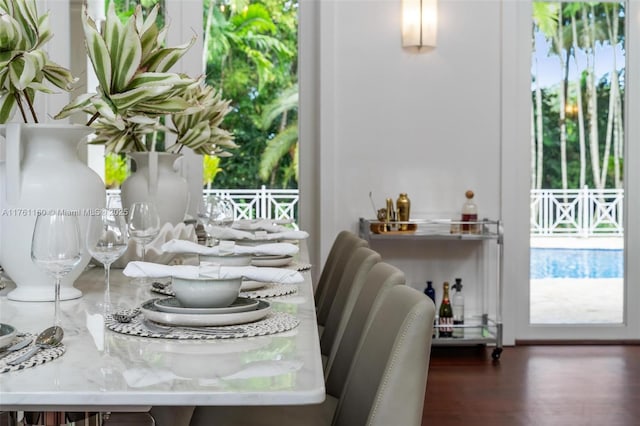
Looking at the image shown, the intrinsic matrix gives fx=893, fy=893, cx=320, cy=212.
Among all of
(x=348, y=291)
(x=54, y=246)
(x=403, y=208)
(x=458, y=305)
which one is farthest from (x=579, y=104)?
(x=54, y=246)

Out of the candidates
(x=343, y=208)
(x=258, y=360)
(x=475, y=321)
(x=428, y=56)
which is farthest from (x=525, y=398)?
(x=258, y=360)

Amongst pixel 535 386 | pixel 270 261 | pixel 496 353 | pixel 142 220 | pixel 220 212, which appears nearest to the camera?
pixel 142 220

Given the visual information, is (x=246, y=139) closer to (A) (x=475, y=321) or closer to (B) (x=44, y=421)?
(A) (x=475, y=321)

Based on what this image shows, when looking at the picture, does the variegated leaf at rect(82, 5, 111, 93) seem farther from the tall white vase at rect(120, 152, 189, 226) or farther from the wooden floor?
the wooden floor

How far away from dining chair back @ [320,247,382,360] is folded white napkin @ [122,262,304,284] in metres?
0.63

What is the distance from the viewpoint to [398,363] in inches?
57.8

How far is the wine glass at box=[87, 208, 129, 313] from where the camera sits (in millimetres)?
1778

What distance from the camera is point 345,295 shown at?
2.59m

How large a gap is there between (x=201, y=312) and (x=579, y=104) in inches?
183

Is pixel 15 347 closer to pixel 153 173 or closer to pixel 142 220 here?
pixel 142 220

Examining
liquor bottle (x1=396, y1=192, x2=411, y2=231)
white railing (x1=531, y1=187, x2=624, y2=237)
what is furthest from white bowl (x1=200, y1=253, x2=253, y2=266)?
white railing (x1=531, y1=187, x2=624, y2=237)

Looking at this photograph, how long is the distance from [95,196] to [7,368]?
0.82 metres

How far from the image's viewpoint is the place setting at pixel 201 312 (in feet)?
4.86

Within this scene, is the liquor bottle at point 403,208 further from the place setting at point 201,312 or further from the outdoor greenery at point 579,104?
the place setting at point 201,312
